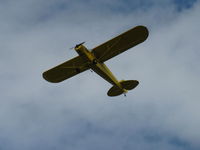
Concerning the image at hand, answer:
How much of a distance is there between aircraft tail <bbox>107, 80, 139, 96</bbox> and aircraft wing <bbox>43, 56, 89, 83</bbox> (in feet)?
11.1

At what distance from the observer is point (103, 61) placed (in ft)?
135

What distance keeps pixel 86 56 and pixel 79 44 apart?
1316 mm

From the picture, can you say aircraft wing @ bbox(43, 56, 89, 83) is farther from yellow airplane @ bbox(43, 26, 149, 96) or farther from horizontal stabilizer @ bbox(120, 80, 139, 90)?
horizontal stabilizer @ bbox(120, 80, 139, 90)

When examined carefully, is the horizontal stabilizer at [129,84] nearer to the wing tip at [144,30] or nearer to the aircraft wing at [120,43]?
the aircraft wing at [120,43]

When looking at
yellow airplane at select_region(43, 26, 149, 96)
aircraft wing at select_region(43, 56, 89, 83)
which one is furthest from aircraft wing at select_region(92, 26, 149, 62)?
aircraft wing at select_region(43, 56, 89, 83)

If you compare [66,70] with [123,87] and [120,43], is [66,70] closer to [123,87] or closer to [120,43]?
[123,87]

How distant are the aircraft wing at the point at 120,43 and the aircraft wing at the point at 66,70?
1523 mm

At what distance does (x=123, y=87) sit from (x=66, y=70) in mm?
4949

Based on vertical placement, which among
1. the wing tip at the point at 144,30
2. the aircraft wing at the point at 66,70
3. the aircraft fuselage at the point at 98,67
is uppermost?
the aircraft wing at the point at 66,70

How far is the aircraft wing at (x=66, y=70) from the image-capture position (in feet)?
135

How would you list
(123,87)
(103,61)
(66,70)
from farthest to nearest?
1. (123,87)
2. (66,70)
3. (103,61)

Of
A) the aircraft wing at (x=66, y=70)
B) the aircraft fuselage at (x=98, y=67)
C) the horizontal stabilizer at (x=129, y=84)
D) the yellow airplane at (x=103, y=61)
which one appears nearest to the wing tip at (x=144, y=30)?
the yellow airplane at (x=103, y=61)

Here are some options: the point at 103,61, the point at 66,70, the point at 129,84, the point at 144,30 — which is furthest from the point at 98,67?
the point at 144,30

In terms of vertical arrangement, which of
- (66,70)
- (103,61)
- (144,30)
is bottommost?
(103,61)
